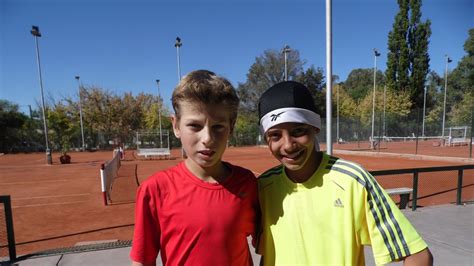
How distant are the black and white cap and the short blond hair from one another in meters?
0.20

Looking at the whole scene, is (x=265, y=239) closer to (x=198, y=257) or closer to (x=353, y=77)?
(x=198, y=257)

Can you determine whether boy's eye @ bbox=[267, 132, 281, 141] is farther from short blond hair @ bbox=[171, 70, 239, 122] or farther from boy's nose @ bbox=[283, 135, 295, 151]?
short blond hair @ bbox=[171, 70, 239, 122]

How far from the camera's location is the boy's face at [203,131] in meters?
1.42

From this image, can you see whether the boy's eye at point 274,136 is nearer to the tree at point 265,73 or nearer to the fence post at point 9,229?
the fence post at point 9,229

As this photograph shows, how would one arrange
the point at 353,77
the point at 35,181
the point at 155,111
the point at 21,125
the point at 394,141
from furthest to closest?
the point at 353,77 < the point at 155,111 < the point at 21,125 < the point at 394,141 < the point at 35,181

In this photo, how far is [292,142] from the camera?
135 centimetres

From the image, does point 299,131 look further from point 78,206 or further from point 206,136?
point 78,206

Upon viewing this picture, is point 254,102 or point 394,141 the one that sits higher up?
point 254,102

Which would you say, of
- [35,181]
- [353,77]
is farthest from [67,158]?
[353,77]

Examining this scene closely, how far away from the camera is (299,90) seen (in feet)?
4.45

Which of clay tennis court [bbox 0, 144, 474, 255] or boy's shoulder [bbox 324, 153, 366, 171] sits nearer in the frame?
boy's shoulder [bbox 324, 153, 366, 171]

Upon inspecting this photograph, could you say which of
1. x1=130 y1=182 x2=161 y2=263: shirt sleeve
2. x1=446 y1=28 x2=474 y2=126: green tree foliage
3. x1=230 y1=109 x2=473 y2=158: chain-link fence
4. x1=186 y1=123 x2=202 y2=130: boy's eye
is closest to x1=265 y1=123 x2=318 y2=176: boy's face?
x1=186 y1=123 x2=202 y2=130: boy's eye

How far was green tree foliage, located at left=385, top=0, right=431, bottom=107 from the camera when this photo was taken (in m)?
44.7

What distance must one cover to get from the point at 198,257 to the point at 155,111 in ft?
163
